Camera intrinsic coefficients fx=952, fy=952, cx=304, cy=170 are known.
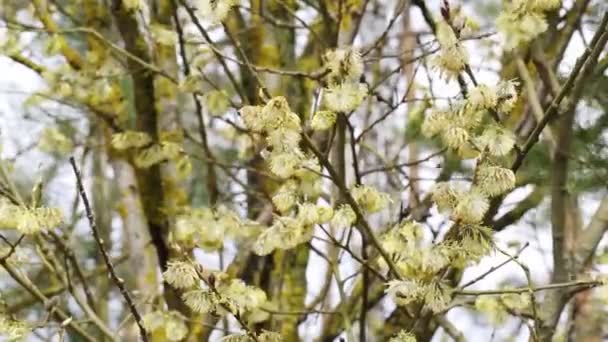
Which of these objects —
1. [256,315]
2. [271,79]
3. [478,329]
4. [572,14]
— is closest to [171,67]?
[271,79]

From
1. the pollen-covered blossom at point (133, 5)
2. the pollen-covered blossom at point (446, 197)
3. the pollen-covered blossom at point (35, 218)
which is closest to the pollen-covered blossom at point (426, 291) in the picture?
the pollen-covered blossom at point (446, 197)

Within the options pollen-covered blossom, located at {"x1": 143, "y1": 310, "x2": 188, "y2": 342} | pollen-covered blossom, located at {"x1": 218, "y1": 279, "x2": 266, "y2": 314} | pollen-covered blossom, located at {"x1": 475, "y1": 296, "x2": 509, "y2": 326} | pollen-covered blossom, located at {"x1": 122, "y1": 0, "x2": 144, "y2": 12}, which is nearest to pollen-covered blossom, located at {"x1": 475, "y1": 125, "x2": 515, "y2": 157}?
pollen-covered blossom, located at {"x1": 218, "y1": 279, "x2": 266, "y2": 314}

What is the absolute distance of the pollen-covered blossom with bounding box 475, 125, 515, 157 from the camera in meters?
1.25

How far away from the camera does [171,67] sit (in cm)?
242

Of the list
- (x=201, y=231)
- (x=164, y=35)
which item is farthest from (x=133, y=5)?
(x=201, y=231)

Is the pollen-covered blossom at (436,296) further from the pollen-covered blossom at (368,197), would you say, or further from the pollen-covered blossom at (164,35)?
the pollen-covered blossom at (164,35)

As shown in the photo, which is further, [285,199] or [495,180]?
[285,199]

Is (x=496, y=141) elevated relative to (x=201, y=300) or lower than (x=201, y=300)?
elevated

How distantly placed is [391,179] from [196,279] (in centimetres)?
139

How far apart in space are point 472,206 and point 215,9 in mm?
449

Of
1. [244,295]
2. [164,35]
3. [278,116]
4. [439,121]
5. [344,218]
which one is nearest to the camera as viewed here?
[278,116]

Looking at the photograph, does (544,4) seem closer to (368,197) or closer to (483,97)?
(483,97)

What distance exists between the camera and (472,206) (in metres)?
1.24

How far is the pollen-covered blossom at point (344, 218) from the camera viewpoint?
143 centimetres
